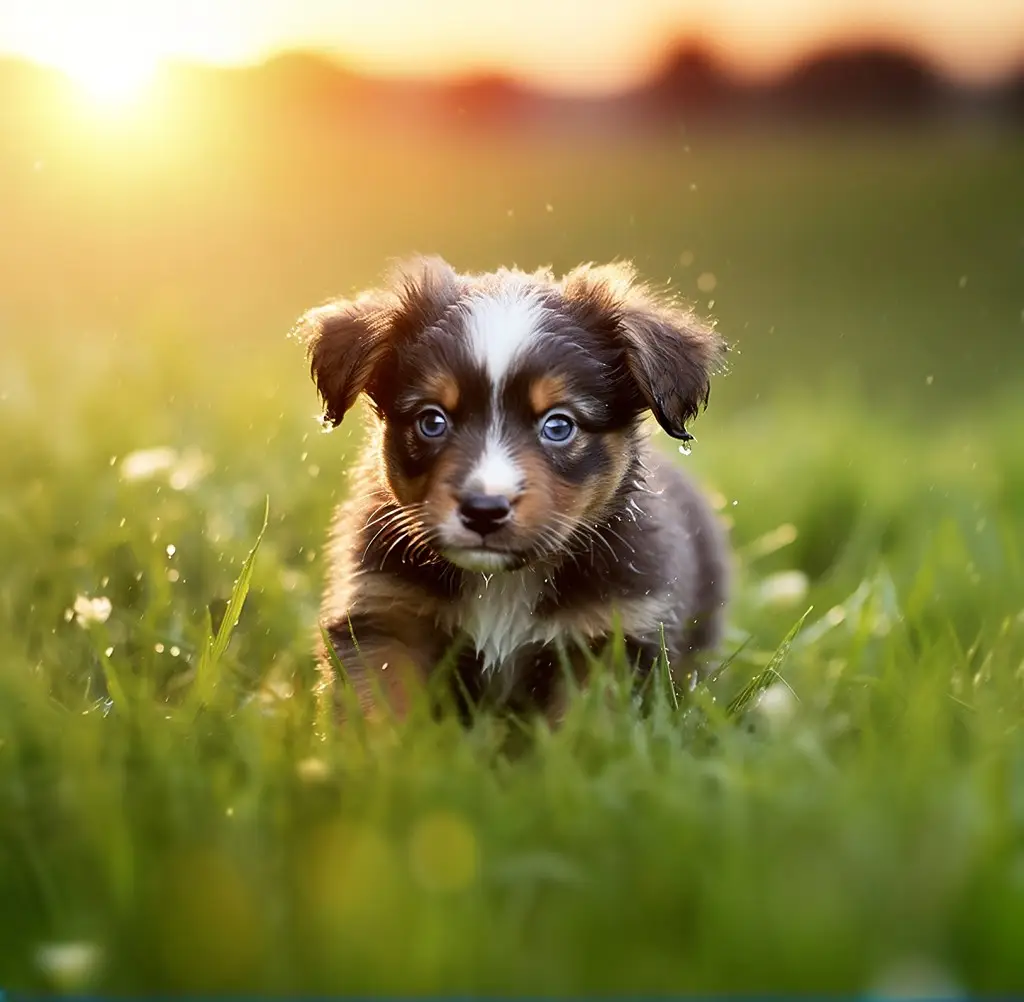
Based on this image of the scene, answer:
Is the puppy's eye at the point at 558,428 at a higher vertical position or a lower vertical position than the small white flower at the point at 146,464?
higher

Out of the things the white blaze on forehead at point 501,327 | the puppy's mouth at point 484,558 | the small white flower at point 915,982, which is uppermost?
the white blaze on forehead at point 501,327

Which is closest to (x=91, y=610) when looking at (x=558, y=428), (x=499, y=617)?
(x=499, y=617)

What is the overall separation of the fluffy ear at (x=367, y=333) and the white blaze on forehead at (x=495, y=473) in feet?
1.56

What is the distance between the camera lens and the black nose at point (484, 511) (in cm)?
286

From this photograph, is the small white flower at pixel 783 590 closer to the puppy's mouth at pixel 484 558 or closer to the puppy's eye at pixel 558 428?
the puppy's eye at pixel 558 428

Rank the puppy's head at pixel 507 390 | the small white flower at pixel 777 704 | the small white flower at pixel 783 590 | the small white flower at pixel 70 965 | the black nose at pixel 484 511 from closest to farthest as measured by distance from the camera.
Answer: the small white flower at pixel 70 965 < the small white flower at pixel 777 704 < the black nose at pixel 484 511 < the puppy's head at pixel 507 390 < the small white flower at pixel 783 590

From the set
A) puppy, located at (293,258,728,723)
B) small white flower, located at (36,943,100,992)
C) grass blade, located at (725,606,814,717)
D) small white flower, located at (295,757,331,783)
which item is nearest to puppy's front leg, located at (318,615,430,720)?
puppy, located at (293,258,728,723)

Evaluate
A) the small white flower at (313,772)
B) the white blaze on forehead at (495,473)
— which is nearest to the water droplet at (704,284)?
the white blaze on forehead at (495,473)

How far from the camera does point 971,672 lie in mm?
3275

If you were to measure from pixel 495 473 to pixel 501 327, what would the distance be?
1.41 ft

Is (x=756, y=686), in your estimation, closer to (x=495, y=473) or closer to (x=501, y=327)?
(x=495, y=473)

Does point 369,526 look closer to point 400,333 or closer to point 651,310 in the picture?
point 400,333

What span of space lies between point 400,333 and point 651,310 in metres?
0.65

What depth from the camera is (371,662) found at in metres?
3.13
